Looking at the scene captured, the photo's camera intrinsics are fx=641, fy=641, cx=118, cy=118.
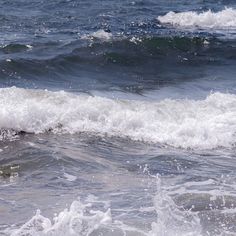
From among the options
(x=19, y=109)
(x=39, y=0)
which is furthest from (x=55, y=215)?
(x=39, y=0)

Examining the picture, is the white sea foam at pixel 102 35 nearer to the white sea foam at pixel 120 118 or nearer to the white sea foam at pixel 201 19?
the white sea foam at pixel 201 19

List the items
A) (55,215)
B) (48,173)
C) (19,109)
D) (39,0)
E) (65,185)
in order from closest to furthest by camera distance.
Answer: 1. (55,215)
2. (65,185)
3. (48,173)
4. (19,109)
5. (39,0)

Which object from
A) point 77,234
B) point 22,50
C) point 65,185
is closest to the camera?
point 77,234

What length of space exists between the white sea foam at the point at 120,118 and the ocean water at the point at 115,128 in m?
0.01

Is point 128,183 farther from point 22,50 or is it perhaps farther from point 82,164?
point 22,50

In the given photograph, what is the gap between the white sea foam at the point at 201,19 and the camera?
17.1m

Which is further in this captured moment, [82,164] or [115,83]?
[115,83]

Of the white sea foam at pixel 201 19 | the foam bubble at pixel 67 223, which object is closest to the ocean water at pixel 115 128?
the foam bubble at pixel 67 223

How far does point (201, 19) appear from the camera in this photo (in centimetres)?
1769

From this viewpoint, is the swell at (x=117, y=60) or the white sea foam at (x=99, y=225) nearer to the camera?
the white sea foam at (x=99, y=225)

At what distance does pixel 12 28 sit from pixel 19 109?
755 cm

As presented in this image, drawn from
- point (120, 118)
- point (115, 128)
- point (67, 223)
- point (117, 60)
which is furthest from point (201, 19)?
point (67, 223)

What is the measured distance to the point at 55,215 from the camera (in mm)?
4820

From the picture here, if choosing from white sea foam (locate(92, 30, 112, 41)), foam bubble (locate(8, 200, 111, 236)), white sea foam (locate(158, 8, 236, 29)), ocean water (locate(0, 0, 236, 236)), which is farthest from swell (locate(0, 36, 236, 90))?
foam bubble (locate(8, 200, 111, 236))
